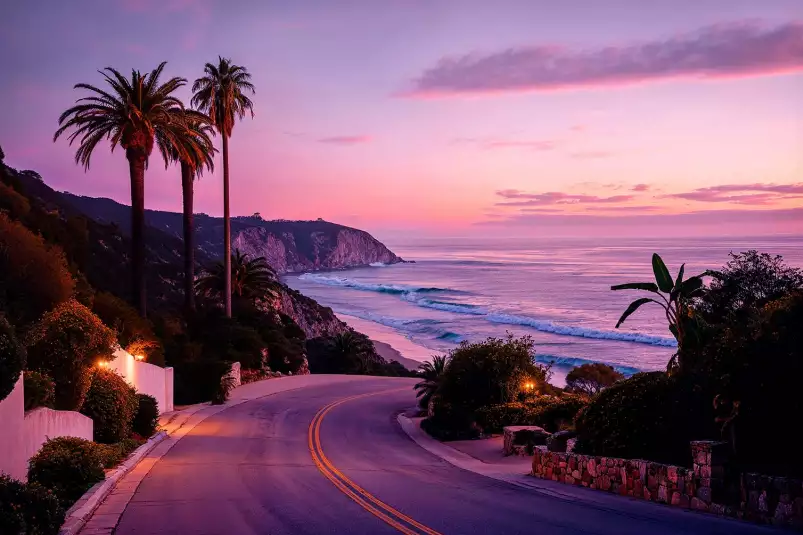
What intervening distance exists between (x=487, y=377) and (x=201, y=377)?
14.5m

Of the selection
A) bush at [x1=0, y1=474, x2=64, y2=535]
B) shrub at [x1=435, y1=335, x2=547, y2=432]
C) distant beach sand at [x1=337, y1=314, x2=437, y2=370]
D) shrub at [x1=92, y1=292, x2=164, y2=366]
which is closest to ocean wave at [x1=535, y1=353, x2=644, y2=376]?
distant beach sand at [x1=337, y1=314, x2=437, y2=370]

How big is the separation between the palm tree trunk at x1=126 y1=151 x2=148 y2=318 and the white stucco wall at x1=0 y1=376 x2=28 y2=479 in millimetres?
20592

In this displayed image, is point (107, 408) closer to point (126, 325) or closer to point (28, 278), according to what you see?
point (28, 278)

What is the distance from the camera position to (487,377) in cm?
2923

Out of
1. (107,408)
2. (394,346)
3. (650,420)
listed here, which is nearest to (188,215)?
(107,408)

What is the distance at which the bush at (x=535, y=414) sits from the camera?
2481cm

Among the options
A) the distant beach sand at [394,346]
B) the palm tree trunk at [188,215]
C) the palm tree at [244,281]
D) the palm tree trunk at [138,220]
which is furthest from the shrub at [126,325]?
the distant beach sand at [394,346]

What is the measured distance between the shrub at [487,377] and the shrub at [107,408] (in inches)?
470

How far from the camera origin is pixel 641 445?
1591 centimetres

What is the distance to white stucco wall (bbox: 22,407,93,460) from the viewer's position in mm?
14666

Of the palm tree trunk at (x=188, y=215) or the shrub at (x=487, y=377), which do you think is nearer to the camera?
the shrub at (x=487, y=377)

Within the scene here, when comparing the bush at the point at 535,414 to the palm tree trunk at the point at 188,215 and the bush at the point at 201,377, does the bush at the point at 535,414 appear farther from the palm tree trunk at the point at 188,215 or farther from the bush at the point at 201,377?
the palm tree trunk at the point at 188,215

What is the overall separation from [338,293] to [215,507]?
5334 inches

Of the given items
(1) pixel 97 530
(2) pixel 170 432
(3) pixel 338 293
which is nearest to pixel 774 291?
(2) pixel 170 432
